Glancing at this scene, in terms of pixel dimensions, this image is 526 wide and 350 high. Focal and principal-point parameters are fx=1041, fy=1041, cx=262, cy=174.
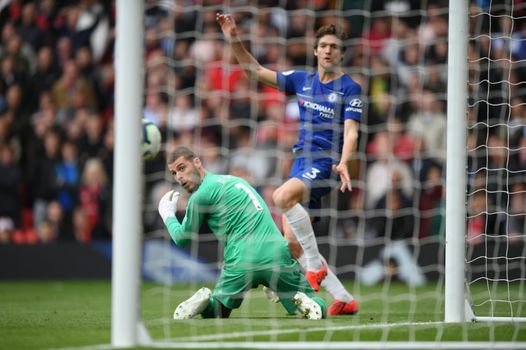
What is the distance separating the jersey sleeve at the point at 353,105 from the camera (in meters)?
7.86

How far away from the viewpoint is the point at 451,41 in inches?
275

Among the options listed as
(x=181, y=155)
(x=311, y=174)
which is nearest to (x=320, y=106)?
(x=311, y=174)

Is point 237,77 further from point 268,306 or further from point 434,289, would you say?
point 268,306

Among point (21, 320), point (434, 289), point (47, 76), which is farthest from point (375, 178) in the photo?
point (21, 320)

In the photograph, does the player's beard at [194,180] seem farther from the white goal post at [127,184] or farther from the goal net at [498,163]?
the goal net at [498,163]

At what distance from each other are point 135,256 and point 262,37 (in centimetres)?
749

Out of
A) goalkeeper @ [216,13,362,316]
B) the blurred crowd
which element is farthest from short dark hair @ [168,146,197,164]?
the blurred crowd

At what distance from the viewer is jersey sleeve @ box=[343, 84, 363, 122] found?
7862 mm

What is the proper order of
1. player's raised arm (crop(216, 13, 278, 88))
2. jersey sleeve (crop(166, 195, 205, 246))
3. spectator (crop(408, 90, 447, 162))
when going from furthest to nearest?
spectator (crop(408, 90, 447, 162)) → player's raised arm (crop(216, 13, 278, 88)) → jersey sleeve (crop(166, 195, 205, 246))

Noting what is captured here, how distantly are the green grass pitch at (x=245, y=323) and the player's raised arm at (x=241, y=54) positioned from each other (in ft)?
6.14

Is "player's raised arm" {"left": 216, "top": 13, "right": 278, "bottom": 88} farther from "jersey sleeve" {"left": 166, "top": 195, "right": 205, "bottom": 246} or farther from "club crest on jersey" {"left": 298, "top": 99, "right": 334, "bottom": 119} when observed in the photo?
"jersey sleeve" {"left": 166, "top": 195, "right": 205, "bottom": 246}

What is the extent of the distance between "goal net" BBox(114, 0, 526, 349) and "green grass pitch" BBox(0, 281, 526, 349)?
1064mm

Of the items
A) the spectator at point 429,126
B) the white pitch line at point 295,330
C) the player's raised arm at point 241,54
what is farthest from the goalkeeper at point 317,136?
the spectator at point 429,126

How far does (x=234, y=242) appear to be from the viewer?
24.8 feet
